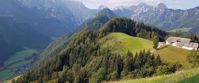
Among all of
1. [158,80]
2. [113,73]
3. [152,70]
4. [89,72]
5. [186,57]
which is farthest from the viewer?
[89,72]

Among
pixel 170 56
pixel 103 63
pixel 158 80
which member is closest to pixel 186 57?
pixel 170 56

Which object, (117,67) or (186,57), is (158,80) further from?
(117,67)

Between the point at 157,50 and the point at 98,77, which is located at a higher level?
the point at 157,50

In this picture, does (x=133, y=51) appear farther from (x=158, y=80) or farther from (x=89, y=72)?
(x=158, y=80)

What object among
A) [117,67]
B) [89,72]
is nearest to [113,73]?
[117,67]

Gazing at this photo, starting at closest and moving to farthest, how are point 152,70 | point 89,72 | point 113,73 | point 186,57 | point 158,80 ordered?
point 158,80 < point 152,70 < point 186,57 < point 113,73 < point 89,72

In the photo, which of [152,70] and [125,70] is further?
[125,70]
